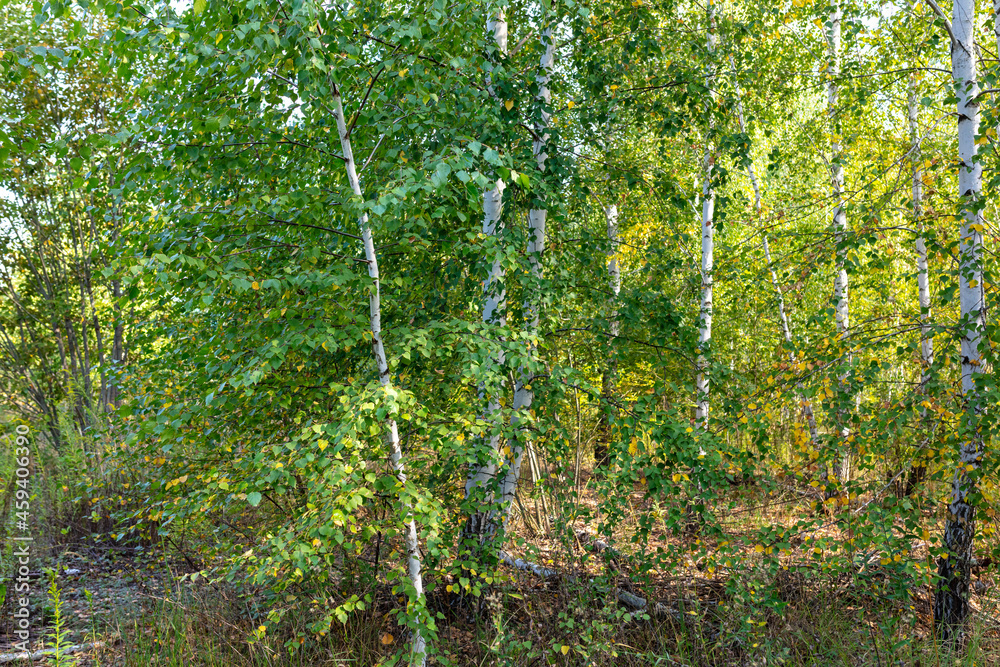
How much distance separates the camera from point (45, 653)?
169 inches

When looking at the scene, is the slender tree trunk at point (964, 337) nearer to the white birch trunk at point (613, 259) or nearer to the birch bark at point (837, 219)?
the birch bark at point (837, 219)

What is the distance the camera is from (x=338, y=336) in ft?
9.71

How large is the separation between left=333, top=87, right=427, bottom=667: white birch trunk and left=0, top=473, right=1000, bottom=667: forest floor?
52 centimetres

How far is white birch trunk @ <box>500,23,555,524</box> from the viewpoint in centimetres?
401

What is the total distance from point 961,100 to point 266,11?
154 inches

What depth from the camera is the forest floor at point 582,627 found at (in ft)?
12.4

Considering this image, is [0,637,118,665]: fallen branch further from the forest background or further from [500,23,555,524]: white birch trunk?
[500,23,555,524]: white birch trunk

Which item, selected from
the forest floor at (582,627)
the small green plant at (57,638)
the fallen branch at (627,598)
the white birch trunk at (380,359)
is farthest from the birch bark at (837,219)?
the small green plant at (57,638)

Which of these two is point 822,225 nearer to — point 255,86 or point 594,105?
point 594,105

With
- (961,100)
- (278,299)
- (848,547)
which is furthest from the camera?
(961,100)

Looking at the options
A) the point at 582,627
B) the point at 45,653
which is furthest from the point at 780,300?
the point at 45,653

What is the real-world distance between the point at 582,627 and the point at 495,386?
5.95 ft

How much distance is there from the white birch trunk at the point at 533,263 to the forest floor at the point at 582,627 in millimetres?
556

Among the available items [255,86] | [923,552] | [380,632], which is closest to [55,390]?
[380,632]
